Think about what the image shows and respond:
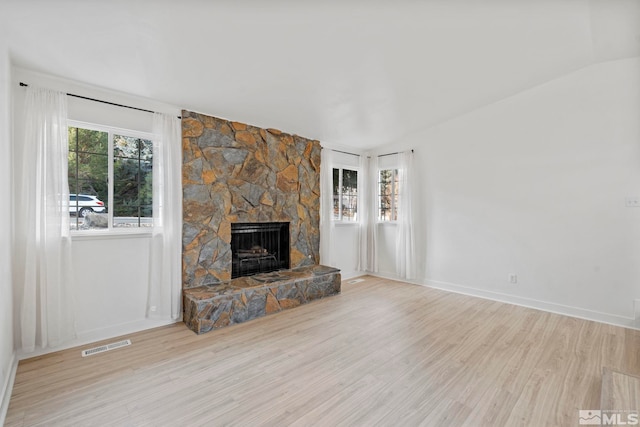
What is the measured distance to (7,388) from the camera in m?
2.04

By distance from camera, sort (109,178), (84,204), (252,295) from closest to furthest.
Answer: (84,204) → (109,178) → (252,295)

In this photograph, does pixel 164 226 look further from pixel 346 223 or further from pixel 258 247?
pixel 346 223

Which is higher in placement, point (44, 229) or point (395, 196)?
point (395, 196)

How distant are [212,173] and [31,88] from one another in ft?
5.78

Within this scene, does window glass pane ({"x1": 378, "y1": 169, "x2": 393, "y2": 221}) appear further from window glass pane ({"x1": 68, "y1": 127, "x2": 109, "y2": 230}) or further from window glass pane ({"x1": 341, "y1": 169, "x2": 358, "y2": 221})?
window glass pane ({"x1": 68, "y1": 127, "x2": 109, "y2": 230})

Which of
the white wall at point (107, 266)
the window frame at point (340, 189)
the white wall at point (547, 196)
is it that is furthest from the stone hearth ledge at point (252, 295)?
the white wall at point (547, 196)

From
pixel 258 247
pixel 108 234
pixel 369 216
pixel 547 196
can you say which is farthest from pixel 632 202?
pixel 108 234

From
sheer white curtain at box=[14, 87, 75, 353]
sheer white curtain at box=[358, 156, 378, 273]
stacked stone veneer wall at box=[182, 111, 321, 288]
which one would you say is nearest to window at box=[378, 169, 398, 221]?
sheer white curtain at box=[358, 156, 378, 273]

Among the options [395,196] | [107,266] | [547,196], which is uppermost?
[395,196]

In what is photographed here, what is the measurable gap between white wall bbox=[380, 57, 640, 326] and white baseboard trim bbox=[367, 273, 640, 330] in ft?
0.04

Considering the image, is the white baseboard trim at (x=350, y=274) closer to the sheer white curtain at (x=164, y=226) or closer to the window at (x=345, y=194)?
the window at (x=345, y=194)

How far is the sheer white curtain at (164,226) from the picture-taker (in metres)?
3.22

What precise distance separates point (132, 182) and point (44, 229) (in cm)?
89

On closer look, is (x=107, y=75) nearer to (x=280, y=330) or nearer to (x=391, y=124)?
(x=280, y=330)
